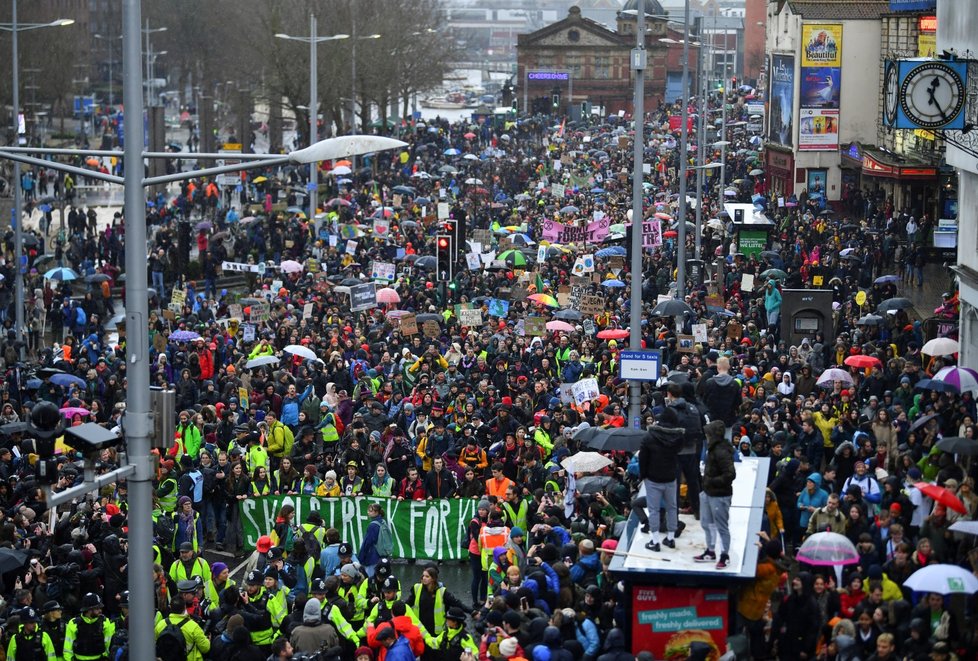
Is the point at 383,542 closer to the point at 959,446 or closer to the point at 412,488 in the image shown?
the point at 412,488

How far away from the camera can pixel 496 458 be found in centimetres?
2198

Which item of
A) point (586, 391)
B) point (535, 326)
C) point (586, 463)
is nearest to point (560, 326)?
point (535, 326)

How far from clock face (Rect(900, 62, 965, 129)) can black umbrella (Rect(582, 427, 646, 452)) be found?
8.47 m

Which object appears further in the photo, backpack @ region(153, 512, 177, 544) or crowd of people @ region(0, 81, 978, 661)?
backpack @ region(153, 512, 177, 544)

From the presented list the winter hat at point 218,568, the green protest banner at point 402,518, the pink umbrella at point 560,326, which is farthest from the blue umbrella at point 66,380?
the winter hat at point 218,568

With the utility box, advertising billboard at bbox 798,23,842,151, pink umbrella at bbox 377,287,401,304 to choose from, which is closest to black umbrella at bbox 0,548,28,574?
the utility box

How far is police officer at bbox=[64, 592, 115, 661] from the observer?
623 inches

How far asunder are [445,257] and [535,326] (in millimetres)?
7118

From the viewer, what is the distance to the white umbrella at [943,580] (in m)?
14.6

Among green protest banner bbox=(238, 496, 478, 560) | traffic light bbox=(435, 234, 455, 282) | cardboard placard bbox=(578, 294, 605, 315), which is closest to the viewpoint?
green protest banner bbox=(238, 496, 478, 560)

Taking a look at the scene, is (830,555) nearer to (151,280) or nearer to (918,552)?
(918,552)

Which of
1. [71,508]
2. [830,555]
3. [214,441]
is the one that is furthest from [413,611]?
[214,441]

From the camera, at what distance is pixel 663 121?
10319 cm

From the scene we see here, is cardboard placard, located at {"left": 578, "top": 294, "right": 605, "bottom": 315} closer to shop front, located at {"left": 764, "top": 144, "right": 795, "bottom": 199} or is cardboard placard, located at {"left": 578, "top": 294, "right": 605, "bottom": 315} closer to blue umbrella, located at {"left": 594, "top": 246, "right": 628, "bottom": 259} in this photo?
blue umbrella, located at {"left": 594, "top": 246, "right": 628, "bottom": 259}
